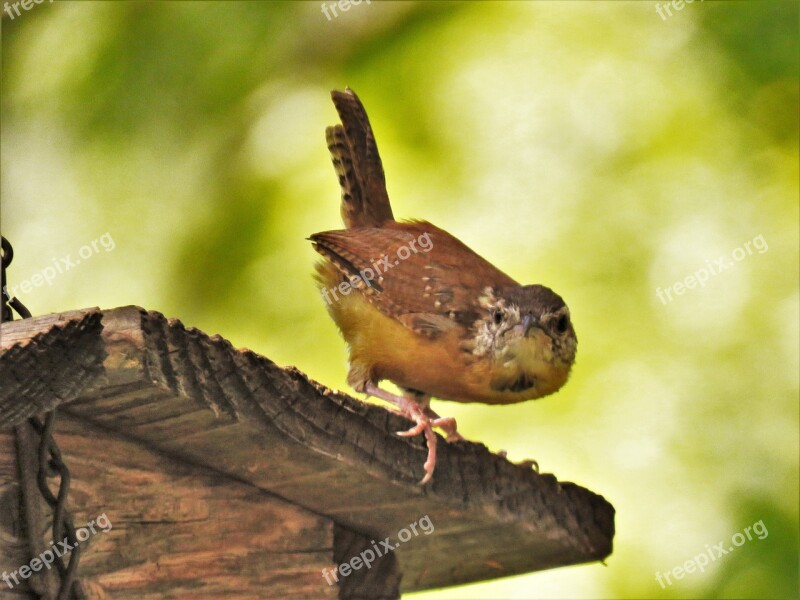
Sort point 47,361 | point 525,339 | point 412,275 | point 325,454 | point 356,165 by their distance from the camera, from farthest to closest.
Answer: point 356,165
point 412,275
point 525,339
point 325,454
point 47,361

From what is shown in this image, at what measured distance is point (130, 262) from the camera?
3.66 m

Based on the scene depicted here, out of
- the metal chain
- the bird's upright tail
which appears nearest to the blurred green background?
the bird's upright tail

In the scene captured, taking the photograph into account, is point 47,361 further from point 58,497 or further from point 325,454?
point 325,454

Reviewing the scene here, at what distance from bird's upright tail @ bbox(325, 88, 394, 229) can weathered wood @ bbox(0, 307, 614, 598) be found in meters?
1.18

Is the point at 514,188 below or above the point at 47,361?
above

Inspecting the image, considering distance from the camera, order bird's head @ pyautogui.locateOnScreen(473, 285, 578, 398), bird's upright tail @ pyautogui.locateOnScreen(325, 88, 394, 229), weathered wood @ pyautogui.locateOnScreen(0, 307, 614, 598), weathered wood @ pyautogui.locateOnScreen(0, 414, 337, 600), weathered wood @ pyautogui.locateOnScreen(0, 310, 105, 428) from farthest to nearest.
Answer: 1. bird's upright tail @ pyautogui.locateOnScreen(325, 88, 394, 229)
2. bird's head @ pyautogui.locateOnScreen(473, 285, 578, 398)
3. weathered wood @ pyautogui.locateOnScreen(0, 414, 337, 600)
4. weathered wood @ pyautogui.locateOnScreen(0, 307, 614, 598)
5. weathered wood @ pyautogui.locateOnScreen(0, 310, 105, 428)

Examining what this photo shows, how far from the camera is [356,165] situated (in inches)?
133

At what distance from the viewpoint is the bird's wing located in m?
2.96

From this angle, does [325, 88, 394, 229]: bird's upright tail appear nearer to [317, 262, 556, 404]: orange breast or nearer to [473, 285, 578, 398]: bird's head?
[317, 262, 556, 404]: orange breast

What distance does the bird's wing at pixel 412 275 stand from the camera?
116 inches

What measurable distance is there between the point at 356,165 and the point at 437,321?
0.68 m

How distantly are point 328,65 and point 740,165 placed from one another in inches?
54.5

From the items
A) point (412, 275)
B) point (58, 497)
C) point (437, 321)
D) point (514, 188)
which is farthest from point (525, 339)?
point (58, 497)

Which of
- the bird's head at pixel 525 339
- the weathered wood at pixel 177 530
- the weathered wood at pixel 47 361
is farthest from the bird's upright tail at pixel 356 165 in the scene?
the weathered wood at pixel 47 361
